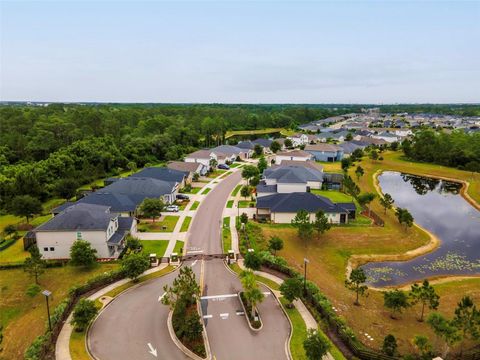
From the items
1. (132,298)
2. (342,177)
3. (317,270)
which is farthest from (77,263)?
(342,177)

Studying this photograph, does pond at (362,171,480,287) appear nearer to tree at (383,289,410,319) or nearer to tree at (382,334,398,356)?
tree at (383,289,410,319)

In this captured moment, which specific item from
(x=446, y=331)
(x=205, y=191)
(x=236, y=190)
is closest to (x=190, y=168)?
(x=205, y=191)

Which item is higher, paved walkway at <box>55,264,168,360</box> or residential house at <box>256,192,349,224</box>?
residential house at <box>256,192,349,224</box>

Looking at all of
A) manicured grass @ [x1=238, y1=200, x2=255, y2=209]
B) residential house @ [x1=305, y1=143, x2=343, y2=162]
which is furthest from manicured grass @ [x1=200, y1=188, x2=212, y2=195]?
residential house @ [x1=305, y1=143, x2=343, y2=162]

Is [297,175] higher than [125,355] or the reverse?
higher

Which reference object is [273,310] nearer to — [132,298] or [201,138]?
[132,298]

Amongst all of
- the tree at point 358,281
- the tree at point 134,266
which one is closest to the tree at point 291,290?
the tree at point 358,281

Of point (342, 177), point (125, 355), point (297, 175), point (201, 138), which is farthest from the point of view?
point (201, 138)
